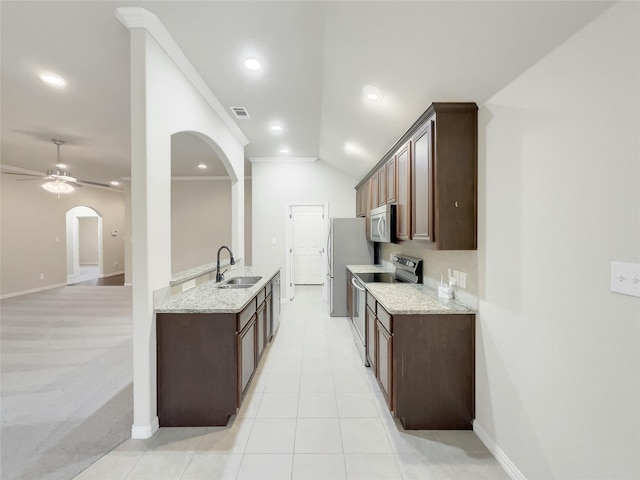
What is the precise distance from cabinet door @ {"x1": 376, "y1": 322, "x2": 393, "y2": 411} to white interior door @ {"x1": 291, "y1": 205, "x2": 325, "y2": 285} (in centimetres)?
514

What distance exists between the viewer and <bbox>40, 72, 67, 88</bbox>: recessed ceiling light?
266 centimetres

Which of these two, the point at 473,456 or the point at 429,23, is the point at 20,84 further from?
the point at 473,456

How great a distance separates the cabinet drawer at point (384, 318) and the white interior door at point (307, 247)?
519cm

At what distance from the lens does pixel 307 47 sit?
7.34 ft

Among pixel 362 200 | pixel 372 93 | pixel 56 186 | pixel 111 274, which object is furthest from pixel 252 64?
pixel 111 274

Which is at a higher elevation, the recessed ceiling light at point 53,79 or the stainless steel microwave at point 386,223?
the recessed ceiling light at point 53,79

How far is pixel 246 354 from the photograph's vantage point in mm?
2338

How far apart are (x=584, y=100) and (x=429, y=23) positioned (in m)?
0.89

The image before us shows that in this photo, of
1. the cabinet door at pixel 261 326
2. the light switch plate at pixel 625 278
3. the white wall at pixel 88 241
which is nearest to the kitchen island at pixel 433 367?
the light switch plate at pixel 625 278

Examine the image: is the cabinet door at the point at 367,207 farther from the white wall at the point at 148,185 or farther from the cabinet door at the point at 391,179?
the white wall at the point at 148,185

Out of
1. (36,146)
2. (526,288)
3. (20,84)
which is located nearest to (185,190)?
(36,146)

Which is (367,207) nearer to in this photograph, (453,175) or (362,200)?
(362,200)

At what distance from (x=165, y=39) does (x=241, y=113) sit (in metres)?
1.39

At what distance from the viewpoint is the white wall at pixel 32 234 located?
6.07m
